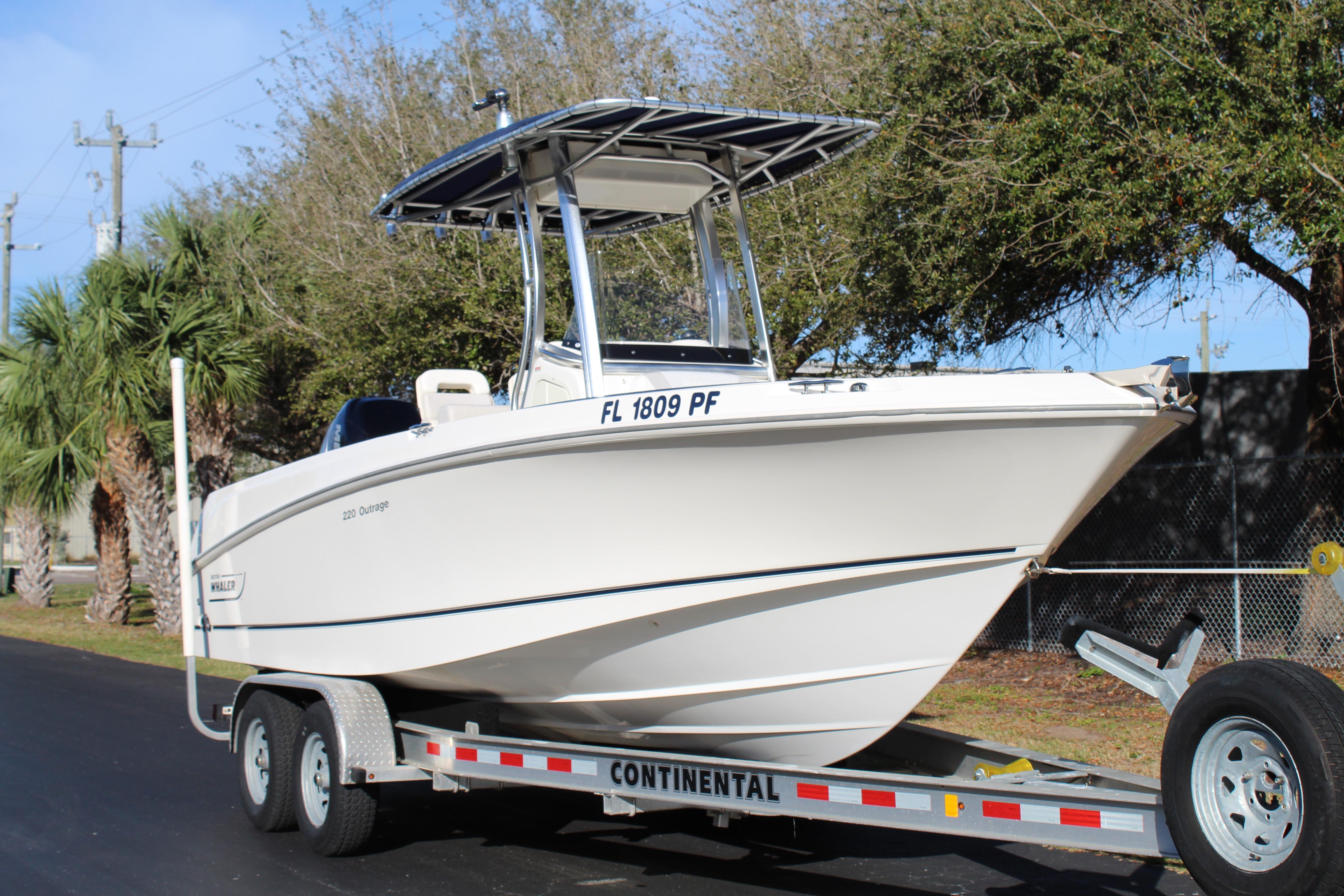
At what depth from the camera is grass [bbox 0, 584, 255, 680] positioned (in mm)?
15188

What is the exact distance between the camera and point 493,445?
504 cm

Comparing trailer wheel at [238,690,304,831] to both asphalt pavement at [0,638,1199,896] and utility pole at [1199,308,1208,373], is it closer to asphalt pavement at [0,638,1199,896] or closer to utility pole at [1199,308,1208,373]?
asphalt pavement at [0,638,1199,896]

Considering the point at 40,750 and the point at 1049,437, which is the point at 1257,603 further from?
the point at 40,750

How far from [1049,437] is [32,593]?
2535 cm

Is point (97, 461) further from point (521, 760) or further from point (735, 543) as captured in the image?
point (735, 543)

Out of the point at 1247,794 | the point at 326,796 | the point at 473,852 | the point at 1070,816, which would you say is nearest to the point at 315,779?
the point at 326,796

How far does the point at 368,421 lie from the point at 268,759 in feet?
6.63

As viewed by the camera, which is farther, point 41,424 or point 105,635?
point 41,424

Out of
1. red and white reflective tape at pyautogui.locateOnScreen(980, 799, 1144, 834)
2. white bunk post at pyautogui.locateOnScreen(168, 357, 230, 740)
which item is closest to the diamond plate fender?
white bunk post at pyautogui.locateOnScreen(168, 357, 230, 740)

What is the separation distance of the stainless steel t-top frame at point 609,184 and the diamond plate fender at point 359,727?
1756 millimetres

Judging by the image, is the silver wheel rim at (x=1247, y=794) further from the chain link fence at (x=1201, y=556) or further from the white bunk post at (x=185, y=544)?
the chain link fence at (x=1201, y=556)

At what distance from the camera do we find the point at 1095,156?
8773 millimetres

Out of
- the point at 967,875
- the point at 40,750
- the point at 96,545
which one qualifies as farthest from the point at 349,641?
the point at 96,545

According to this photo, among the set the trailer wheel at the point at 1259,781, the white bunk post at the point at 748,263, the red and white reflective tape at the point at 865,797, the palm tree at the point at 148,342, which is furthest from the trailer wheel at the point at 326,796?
the palm tree at the point at 148,342
